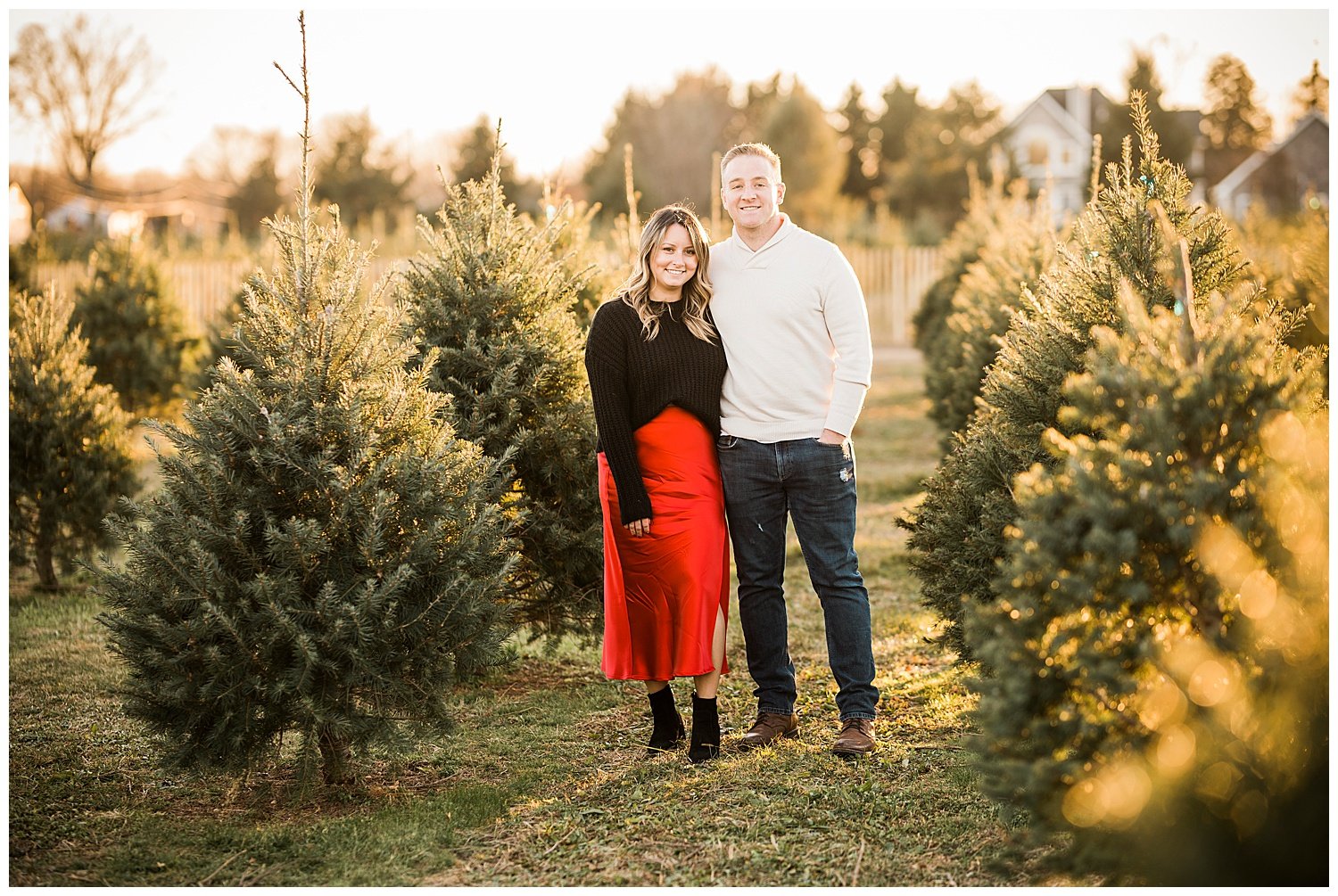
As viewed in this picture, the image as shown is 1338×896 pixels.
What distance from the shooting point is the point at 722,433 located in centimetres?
489

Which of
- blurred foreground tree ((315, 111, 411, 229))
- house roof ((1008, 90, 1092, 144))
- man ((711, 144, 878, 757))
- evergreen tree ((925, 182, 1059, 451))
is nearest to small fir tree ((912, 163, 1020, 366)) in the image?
evergreen tree ((925, 182, 1059, 451))

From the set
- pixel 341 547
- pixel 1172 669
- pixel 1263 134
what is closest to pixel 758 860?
pixel 1172 669

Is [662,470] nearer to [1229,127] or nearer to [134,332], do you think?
[134,332]

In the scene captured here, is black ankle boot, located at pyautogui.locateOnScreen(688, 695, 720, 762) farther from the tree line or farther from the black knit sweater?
the tree line

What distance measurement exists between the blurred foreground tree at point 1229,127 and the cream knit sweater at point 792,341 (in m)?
48.7

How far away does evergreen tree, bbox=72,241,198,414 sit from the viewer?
45.2ft

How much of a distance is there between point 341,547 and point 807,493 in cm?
195

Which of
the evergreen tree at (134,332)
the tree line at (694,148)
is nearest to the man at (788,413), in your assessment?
the evergreen tree at (134,332)

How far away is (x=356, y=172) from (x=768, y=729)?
3424cm

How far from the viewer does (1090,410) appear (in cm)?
344

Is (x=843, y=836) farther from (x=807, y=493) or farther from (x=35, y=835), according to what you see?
(x=35, y=835)

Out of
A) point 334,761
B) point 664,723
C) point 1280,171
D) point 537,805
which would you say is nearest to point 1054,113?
point 1280,171

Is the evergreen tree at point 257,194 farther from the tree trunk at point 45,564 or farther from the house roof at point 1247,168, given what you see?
the house roof at point 1247,168

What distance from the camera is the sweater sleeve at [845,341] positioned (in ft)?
15.3
